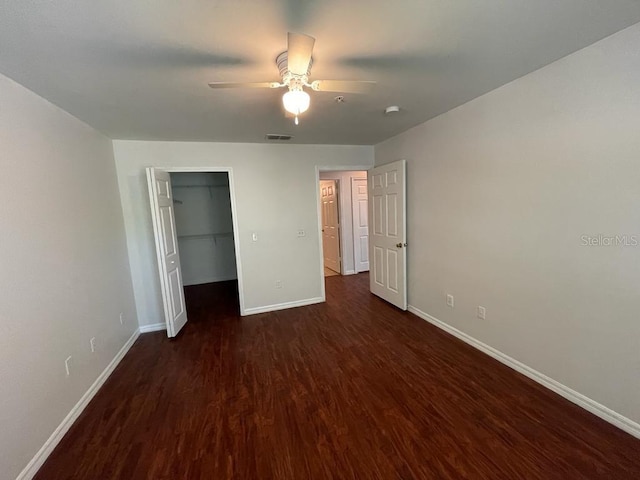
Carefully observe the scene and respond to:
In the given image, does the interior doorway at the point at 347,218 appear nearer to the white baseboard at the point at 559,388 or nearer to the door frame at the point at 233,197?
the door frame at the point at 233,197

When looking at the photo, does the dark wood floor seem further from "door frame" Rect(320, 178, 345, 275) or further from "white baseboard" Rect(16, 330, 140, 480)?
"door frame" Rect(320, 178, 345, 275)

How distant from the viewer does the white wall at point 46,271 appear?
155 cm

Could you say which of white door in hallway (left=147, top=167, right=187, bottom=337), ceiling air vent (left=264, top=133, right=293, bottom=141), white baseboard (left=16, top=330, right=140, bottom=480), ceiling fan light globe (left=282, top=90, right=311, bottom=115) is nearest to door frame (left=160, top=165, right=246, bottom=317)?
white door in hallway (left=147, top=167, right=187, bottom=337)

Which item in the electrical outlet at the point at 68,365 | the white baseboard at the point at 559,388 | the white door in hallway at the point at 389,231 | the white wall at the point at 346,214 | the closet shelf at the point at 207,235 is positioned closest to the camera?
the white baseboard at the point at 559,388

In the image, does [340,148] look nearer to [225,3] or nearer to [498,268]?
[498,268]

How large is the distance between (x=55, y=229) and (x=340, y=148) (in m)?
3.37

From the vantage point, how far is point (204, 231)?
5766 millimetres

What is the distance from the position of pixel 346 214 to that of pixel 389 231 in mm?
1935

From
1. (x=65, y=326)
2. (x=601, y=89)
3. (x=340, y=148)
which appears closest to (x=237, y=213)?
(x=340, y=148)

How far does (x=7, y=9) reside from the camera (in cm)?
114

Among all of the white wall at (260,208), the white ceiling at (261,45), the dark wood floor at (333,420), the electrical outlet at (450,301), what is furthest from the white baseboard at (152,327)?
the electrical outlet at (450,301)

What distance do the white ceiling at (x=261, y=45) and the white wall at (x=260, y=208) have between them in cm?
103

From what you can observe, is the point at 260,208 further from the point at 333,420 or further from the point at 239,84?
the point at 333,420

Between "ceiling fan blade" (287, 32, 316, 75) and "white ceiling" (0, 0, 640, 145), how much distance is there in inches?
7.2
